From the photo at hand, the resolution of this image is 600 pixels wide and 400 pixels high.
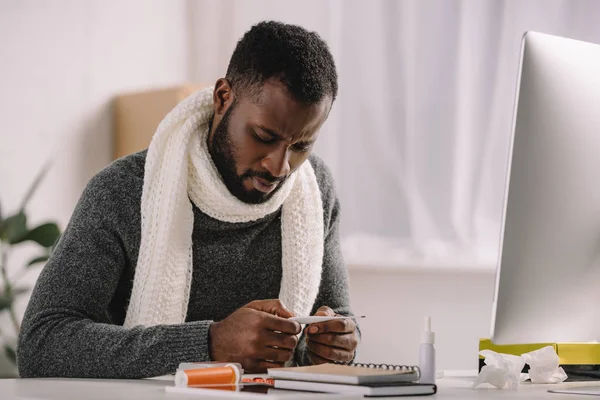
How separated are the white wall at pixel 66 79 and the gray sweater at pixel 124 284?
3.45ft

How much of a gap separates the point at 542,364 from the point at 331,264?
672 mm

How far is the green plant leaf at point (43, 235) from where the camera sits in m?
2.34

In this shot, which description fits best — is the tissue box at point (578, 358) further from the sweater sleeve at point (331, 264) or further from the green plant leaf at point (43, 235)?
the green plant leaf at point (43, 235)

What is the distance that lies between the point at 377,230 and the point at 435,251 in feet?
0.64

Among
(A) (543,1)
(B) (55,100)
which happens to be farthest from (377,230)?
(B) (55,100)

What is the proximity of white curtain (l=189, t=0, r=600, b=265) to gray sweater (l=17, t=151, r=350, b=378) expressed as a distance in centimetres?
78

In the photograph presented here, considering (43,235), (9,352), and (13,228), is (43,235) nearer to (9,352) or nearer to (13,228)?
(13,228)

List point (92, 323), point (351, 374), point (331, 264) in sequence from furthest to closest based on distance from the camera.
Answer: point (331, 264) → point (92, 323) → point (351, 374)

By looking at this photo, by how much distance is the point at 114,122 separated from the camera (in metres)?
2.81

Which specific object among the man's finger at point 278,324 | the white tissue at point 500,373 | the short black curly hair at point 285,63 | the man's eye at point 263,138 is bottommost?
the white tissue at point 500,373

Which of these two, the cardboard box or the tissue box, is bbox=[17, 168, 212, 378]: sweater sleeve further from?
the cardboard box

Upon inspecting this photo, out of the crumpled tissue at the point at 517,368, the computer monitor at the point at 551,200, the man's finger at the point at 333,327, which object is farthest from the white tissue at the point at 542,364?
the man's finger at the point at 333,327

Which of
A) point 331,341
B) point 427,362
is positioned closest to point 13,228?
point 331,341

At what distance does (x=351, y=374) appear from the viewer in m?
0.94
